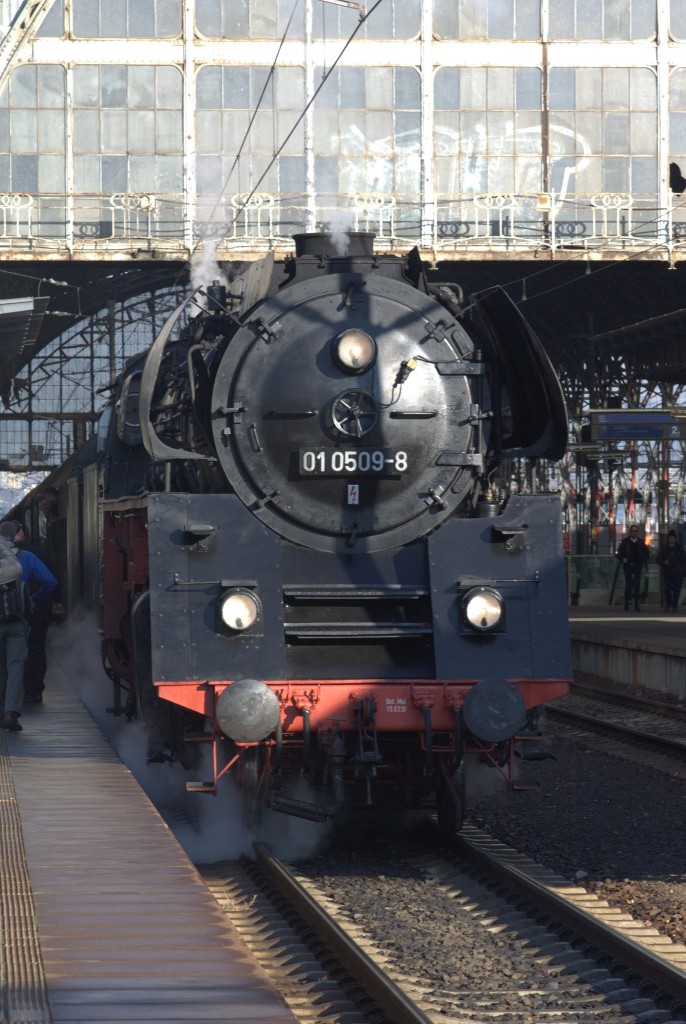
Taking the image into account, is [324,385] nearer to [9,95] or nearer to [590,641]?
[590,641]

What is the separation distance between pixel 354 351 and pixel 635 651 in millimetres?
10150

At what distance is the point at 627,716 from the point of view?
14.0 metres

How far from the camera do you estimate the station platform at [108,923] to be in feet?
12.8

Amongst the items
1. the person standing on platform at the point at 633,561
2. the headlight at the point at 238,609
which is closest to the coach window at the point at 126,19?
the person standing on platform at the point at 633,561

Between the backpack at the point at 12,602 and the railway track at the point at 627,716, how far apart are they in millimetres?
5073

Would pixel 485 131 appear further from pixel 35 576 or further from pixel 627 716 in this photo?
pixel 35 576

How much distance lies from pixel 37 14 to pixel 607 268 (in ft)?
37.6

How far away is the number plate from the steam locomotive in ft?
0.03

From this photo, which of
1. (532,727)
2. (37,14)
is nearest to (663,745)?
(532,727)

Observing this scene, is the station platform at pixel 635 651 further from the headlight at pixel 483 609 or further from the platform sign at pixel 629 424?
the headlight at pixel 483 609

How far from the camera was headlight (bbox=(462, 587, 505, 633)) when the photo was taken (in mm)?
7211

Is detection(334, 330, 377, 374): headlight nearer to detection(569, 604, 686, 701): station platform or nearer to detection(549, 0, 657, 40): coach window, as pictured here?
detection(569, 604, 686, 701): station platform

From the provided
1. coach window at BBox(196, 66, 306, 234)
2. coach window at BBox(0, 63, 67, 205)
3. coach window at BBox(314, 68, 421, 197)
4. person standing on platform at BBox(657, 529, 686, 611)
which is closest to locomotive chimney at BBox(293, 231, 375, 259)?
person standing on platform at BBox(657, 529, 686, 611)

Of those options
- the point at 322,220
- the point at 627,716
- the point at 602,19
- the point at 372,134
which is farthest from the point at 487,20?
the point at 627,716
